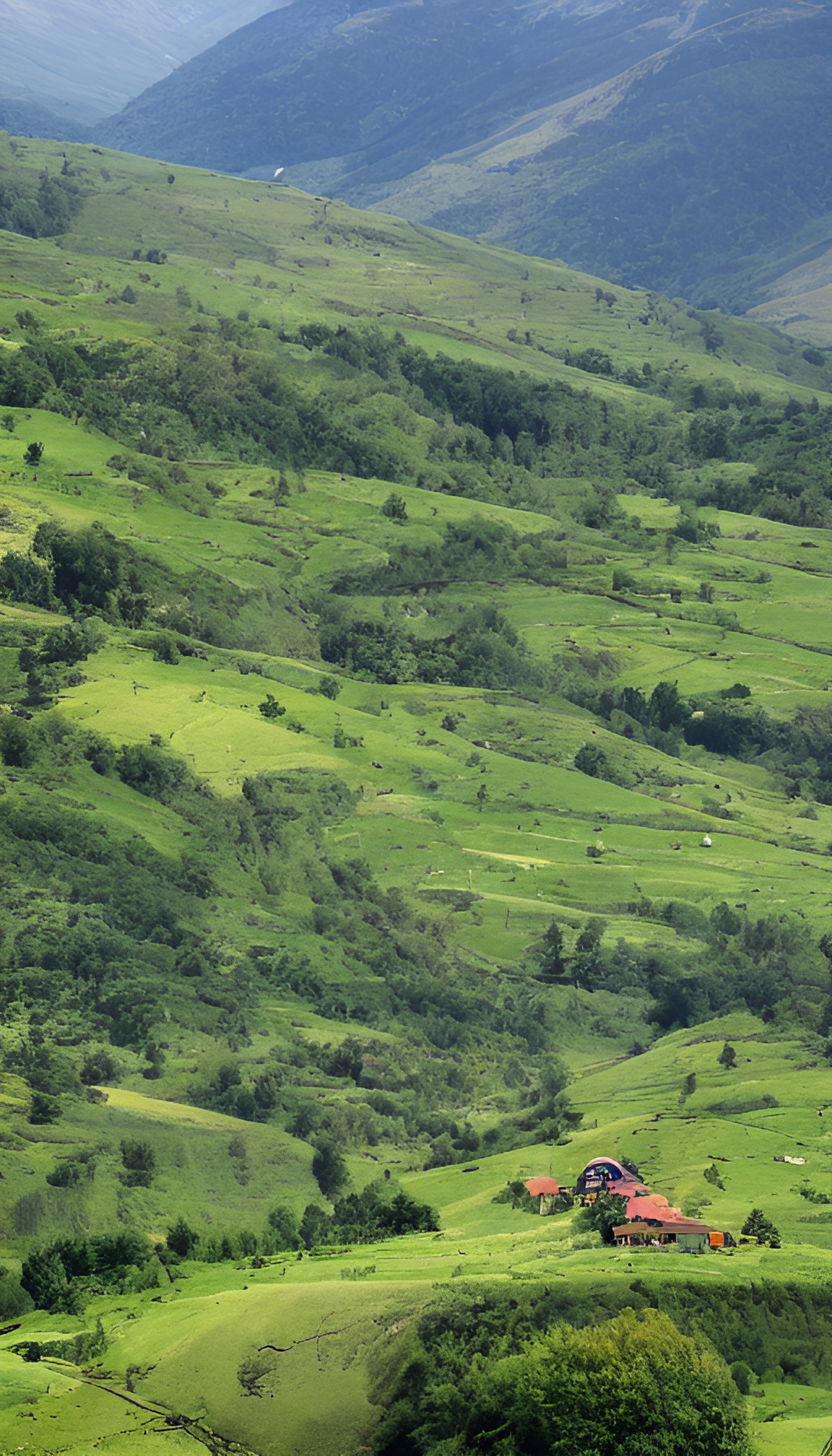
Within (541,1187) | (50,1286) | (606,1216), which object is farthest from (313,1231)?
(606,1216)

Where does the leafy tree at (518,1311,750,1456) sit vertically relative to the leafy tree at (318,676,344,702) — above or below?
above

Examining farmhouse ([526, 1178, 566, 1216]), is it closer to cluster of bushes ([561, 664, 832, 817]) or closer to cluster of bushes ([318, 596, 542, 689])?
cluster of bushes ([318, 596, 542, 689])

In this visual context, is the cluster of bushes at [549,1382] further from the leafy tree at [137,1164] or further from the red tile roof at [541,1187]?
A: the leafy tree at [137,1164]

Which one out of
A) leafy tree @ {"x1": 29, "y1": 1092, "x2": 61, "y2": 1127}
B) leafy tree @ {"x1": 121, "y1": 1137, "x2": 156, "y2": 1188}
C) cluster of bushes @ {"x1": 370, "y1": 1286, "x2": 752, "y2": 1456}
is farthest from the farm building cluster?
leafy tree @ {"x1": 29, "y1": 1092, "x2": 61, "y2": 1127}

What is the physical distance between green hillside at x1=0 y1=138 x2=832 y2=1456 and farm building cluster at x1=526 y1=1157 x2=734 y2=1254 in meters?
0.85

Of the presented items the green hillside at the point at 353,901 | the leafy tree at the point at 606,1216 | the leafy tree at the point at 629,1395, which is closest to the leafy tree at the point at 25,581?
the green hillside at the point at 353,901

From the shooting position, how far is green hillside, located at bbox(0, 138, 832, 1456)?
3878 cm

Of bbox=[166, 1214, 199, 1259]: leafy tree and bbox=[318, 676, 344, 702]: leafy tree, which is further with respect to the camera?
bbox=[318, 676, 344, 702]: leafy tree

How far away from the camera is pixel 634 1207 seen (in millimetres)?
45656

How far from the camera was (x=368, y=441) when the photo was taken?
178625mm

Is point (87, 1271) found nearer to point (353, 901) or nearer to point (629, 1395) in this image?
point (629, 1395)

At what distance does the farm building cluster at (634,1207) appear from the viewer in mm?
42000

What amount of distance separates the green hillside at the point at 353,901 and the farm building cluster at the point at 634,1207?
0.85 meters

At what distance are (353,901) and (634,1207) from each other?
41763 millimetres
